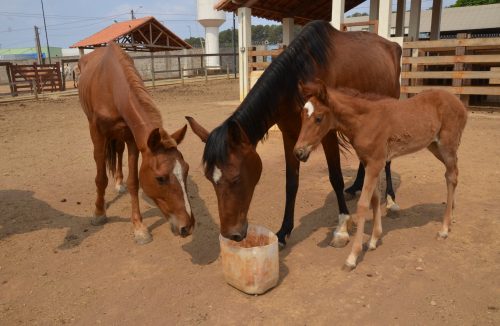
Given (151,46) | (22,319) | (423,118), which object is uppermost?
(151,46)

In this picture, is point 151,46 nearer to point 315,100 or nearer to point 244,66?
point 244,66

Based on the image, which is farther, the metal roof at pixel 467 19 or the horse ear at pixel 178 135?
the metal roof at pixel 467 19

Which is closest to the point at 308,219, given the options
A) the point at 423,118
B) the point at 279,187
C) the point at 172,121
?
the point at 279,187

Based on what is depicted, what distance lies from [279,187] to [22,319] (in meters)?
3.44

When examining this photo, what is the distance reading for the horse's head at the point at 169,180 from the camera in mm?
3109

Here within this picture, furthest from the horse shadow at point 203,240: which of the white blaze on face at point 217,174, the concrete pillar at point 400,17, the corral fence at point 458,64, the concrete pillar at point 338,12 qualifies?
the concrete pillar at point 400,17

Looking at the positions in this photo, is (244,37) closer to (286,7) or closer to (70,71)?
(286,7)

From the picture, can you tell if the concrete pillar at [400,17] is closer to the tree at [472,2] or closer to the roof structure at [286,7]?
the roof structure at [286,7]

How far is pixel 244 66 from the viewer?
12.0m

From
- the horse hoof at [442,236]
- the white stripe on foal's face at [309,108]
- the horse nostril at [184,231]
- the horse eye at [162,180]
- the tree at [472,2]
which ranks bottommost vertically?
the horse hoof at [442,236]

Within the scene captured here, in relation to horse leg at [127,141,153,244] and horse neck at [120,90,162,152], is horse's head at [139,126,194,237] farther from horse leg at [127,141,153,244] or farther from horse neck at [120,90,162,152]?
horse leg at [127,141,153,244]

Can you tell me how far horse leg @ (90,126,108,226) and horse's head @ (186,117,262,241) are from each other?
73.3 inches

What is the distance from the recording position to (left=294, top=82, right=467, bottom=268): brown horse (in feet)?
10.3

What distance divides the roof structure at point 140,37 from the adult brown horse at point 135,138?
64.7ft
